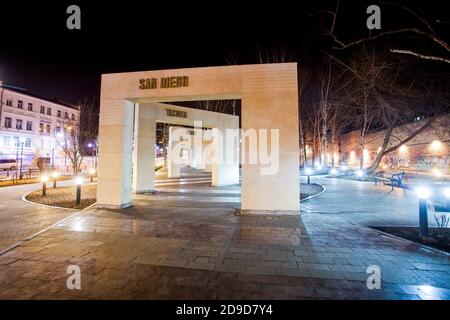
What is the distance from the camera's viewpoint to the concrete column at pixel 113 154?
332 inches

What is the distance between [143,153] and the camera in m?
12.9

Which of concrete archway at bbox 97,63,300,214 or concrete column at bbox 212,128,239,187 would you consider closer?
concrete archway at bbox 97,63,300,214

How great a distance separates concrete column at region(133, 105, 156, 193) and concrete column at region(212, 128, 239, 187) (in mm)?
4326

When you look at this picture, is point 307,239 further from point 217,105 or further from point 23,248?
point 217,105

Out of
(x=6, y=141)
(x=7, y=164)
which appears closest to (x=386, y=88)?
(x=7, y=164)

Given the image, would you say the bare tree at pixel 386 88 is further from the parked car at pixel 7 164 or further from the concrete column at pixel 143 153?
the parked car at pixel 7 164

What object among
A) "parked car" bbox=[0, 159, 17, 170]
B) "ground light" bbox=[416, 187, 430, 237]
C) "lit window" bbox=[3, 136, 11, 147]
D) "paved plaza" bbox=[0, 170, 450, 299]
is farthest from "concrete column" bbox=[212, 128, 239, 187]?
"lit window" bbox=[3, 136, 11, 147]

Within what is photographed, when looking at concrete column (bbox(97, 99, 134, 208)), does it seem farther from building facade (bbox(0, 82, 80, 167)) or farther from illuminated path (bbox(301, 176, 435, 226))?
building facade (bbox(0, 82, 80, 167))

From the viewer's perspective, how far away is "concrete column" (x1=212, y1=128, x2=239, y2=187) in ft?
51.1

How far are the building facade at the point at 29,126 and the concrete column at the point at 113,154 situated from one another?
25426 millimetres

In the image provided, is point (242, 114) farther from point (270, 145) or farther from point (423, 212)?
point (423, 212)

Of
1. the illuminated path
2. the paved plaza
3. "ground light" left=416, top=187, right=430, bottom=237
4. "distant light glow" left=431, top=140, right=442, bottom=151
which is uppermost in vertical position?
"distant light glow" left=431, top=140, right=442, bottom=151

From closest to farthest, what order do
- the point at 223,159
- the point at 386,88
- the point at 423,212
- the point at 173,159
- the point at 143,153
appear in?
1. the point at 423,212
2. the point at 143,153
3. the point at 223,159
4. the point at 386,88
5. the point at 173,159

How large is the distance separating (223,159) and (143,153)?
5390 mm
